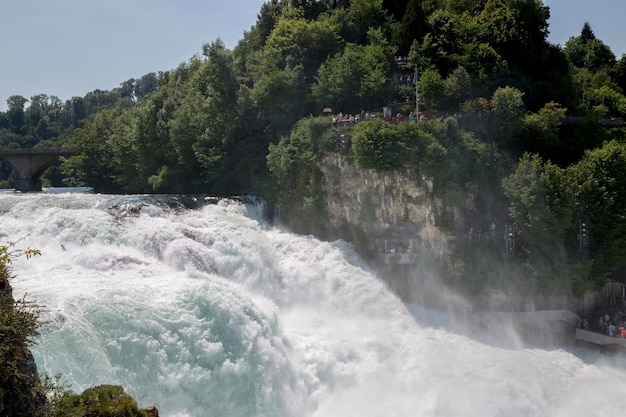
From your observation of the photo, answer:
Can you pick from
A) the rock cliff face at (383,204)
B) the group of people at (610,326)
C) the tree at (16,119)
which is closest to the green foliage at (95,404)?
the rock cliff face at (383,204)

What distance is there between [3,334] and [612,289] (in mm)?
25374

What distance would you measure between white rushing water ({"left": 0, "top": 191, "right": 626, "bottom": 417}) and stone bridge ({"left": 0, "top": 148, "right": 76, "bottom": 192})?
22209 millimetres

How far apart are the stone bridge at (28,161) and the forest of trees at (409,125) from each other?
2.64 meters

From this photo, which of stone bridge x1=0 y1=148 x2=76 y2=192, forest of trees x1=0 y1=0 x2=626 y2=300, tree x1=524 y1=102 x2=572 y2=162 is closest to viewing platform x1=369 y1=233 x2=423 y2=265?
forest of trees x1=0 y1=0 x2=626 y2=300

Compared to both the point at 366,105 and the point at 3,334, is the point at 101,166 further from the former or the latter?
the point at 3,334

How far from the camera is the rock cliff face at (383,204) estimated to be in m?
27.6

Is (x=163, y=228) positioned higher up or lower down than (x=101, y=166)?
lower down

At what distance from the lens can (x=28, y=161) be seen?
157ft

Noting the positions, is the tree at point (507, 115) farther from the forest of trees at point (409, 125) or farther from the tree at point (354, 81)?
the tree at point (354, 81)

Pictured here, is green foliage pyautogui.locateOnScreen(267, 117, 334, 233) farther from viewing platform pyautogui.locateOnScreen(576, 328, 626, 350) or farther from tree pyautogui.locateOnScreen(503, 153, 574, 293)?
viewing platform pyautogui.locateOnScreen(576, 328, 626, 350)

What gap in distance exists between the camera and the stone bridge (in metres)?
47.3

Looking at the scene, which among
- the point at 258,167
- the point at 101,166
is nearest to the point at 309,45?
the point at 258,167

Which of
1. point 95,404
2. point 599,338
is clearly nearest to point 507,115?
point 599,338

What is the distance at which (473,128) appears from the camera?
30.1 metres
